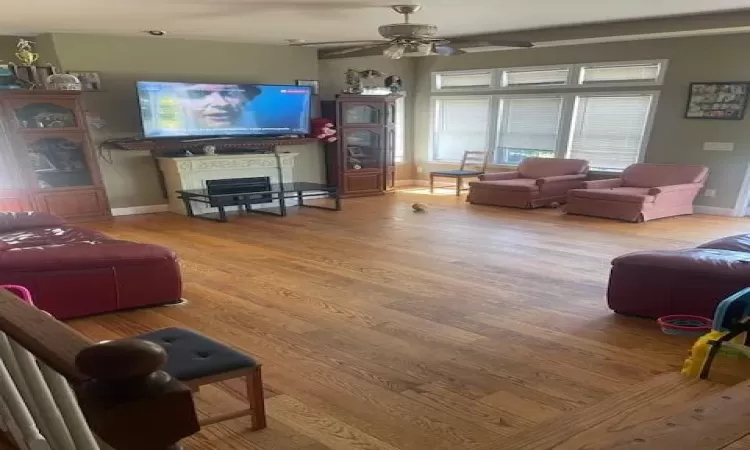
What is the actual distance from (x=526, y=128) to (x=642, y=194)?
2635 mm

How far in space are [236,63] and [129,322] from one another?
5.31m

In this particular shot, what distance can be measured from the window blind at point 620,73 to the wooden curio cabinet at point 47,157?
7014 mm

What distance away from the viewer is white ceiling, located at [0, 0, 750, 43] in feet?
16.3

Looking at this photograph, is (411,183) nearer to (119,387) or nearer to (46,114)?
(46,114)

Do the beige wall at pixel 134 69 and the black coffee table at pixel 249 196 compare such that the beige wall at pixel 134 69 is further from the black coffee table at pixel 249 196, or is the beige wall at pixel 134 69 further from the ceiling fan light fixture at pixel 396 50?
the ceiling fan light fixture at pixel 396 50

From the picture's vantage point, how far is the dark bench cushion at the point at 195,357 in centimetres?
198

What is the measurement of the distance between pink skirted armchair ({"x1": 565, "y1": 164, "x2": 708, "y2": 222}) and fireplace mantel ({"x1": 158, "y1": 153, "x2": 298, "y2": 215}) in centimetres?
431

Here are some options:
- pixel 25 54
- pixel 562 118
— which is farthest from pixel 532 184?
pixel 25 54

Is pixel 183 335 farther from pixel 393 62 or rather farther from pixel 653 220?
pixel 393 62

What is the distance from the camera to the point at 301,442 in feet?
7.12

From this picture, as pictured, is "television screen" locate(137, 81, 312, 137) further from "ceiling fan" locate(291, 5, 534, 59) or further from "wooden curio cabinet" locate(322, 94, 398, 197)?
"ceiling fan" locate(291, 5, 534, 59)

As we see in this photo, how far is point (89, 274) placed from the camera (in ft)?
11.4

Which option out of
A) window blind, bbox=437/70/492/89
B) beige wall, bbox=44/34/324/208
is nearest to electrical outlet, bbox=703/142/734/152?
window blind, bbox=437/70/492/89

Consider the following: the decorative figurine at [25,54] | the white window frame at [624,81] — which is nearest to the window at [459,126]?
the white window frame at [624,81]
